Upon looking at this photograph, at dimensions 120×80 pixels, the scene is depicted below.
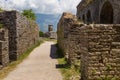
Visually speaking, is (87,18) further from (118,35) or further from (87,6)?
(118,35)

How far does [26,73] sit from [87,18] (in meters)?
14.9

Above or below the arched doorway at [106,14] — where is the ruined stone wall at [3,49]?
below

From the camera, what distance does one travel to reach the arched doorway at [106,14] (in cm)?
2046

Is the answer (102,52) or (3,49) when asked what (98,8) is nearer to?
(3,49)

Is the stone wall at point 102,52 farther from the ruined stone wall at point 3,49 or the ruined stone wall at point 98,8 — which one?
the ruined stone wall at point 98,8

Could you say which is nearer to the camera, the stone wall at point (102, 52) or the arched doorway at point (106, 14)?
the stone wall at point (102, 52)

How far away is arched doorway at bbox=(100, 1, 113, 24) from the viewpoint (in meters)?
20.5

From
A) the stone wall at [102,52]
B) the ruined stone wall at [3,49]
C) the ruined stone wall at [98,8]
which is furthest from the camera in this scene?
the ruined stone wall at [98,8]

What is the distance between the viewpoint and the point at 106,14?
21.5 meters

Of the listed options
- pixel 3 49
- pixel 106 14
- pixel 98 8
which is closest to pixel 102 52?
pixel 3 49

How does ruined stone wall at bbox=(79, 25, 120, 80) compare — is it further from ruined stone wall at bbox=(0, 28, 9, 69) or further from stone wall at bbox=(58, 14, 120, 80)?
ruined stone wall at bbox=(0, 28, 9, 69)

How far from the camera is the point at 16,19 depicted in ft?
59.5

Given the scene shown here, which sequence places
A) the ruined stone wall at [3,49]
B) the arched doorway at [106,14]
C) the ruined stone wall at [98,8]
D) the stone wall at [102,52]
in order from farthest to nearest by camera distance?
the arched doorway at [106,14] → the ruined stone wall at [98,8] → the ruined stone wall at [3,49] → the stone wall at [102,52]

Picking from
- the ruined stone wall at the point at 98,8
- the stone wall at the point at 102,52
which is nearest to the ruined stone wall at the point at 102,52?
the stone wall at the point at 102,52
